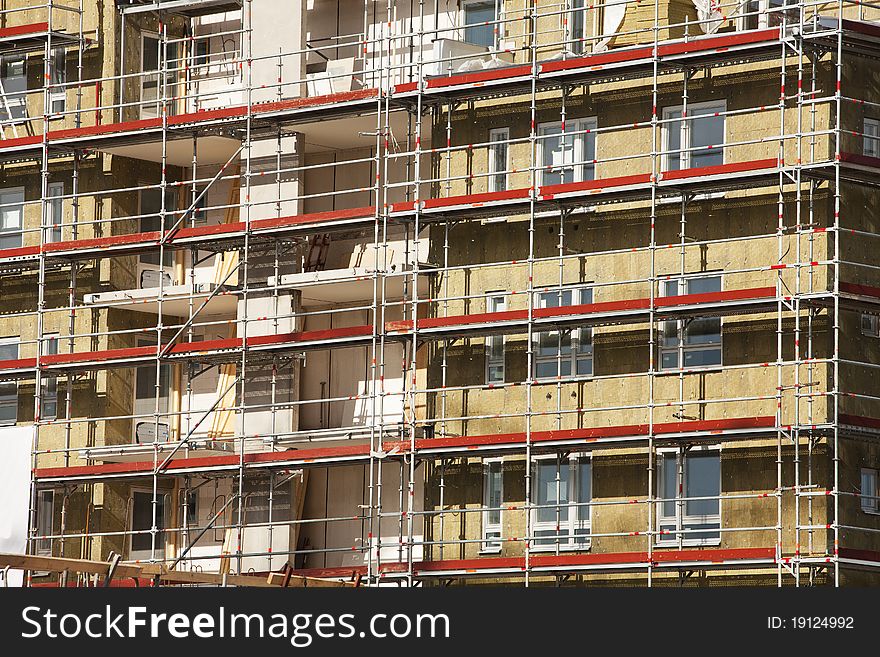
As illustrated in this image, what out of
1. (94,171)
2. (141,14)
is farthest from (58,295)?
(141,14)

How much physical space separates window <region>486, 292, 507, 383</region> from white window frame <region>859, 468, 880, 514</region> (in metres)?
7.75

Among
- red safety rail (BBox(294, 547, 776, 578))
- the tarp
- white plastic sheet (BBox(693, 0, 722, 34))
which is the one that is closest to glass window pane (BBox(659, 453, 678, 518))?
red safety rail (BBox(294, 547, 776, 578))

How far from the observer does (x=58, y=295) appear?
59.9 m

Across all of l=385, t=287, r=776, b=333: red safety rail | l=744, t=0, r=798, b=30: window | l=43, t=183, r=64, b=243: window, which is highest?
l=744, t=0, r=798, b=30: window

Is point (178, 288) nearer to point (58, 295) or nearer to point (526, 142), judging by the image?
point (58, 295)

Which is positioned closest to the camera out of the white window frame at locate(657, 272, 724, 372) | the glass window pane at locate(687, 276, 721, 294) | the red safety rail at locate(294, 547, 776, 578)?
the red safety rail at locate(294, 547, 776, 578)

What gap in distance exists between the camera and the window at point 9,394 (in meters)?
59.9

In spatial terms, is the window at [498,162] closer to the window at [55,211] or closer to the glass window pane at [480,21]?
the glass window pane at [480,21]

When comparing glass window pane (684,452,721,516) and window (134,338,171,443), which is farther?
window (134,338,171,443)

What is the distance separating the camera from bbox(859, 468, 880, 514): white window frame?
4997cm

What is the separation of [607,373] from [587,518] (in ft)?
9.43

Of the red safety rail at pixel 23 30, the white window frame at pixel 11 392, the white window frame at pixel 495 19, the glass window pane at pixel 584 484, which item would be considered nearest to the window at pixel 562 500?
the glass window pane at pixel 584 484

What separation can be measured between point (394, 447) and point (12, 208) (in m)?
13.0

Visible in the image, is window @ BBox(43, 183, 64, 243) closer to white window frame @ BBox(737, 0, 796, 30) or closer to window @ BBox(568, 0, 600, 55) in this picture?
window @ BBox(568, 0, 600, 55)
